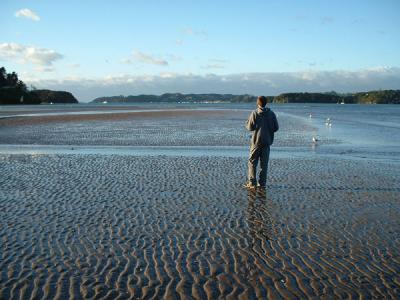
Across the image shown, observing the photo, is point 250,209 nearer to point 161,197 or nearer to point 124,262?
point 161,197

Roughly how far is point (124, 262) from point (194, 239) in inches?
57.3

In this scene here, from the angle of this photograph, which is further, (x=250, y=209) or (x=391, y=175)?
(x=391, y=175)

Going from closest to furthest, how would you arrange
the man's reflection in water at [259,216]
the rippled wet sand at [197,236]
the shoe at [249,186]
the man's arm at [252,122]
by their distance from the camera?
the rippled wet sand at [197,236] → the man's reflection in water at [259,216] → the man's arm at [252,122] → the shoe at [249,186]

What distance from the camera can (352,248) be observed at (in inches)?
273

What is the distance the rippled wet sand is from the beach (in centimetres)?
3

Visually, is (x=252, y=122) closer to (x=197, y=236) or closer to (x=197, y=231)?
(x=197, y=231)

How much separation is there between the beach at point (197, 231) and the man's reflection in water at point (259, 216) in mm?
33

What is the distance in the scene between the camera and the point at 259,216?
344 inches

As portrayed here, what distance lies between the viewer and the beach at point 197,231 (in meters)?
5.52

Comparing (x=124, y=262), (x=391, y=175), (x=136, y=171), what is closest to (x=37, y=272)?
(x=124, y=262)

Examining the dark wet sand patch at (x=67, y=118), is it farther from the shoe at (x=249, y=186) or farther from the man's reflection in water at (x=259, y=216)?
the man's reflection in water at (x=259, y=216)

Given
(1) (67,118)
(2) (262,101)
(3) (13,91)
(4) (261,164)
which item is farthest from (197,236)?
(3) (13,91)

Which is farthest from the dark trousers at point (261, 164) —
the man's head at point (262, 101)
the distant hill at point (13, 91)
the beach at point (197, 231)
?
the distant hill at point (13, 91)

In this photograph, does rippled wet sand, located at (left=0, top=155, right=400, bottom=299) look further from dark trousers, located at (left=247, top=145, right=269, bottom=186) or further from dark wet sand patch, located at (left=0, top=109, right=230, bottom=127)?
dark wet sand patch, located at (left=0, top=109, right=230, bottom=127)
